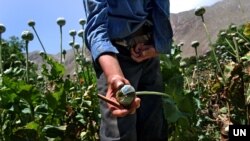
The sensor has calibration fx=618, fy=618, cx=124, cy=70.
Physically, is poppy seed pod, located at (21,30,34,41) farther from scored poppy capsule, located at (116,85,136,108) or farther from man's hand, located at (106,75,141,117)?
scored poppy capsule, located at (116,85,136,108)

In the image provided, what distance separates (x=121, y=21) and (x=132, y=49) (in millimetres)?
95

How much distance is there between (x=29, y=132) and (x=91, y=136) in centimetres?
34

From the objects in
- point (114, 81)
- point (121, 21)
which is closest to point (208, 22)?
point (121, 21)

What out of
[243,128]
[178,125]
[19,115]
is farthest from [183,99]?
[19,115]

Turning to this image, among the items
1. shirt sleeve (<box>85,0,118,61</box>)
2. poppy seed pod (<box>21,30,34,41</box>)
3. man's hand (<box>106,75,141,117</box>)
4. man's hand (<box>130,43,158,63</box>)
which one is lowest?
man's hand (<box>106,75,141,117</box>)

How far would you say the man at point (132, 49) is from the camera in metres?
1.78

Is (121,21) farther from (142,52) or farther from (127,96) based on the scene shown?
(127,96)

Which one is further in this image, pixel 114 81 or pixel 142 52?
pixel 142 52

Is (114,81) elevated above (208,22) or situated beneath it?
situated beneath

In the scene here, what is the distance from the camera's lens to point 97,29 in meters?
1.77

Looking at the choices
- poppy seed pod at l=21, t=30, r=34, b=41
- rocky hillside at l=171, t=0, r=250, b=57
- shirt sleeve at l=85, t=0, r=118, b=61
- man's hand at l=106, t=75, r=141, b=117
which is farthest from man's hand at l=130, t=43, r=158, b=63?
rocky hillside at l=171, t=0, r=250, b=57

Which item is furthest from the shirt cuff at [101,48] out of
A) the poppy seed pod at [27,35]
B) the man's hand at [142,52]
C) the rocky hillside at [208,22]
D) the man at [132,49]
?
the rocky hillside at [208,22]

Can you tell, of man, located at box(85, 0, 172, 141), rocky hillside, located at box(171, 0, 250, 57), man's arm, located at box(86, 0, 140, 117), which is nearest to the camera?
man's arm, located at box(86, 0, 140, 117)

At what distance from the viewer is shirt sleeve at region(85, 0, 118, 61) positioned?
66.4 inches
